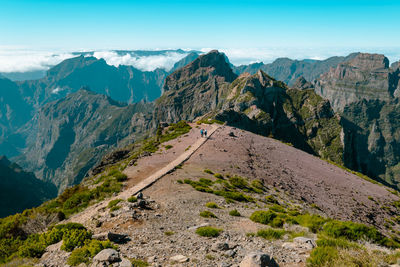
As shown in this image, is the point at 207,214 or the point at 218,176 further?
the point at 218,176

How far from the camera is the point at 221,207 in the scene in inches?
1017

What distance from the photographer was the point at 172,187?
30.3 m

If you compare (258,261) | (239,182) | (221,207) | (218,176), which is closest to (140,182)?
(218,176)

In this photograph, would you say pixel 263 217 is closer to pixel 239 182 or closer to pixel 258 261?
pixel 258 261

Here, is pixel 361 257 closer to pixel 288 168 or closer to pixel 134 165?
pixel 134 165

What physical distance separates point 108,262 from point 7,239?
15077 millimetres

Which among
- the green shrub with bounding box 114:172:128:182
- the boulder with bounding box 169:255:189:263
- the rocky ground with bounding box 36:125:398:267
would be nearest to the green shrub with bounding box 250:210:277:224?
the rocky ground with bounding box 36:125:398:267

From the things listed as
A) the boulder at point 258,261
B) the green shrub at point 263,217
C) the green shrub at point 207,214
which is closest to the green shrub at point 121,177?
the green shrub at point 207,214

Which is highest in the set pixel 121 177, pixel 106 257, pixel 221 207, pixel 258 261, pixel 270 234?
pixel 258 261

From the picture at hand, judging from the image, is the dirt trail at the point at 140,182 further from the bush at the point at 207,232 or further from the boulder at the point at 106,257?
the bush at the point at 207,232

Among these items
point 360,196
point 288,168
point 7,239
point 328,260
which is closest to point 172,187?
point 7,239

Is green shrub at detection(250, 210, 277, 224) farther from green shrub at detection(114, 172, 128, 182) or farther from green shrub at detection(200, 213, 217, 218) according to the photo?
green shrub at detection(114, 172, 128, 182)

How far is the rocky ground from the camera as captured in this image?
558 inches

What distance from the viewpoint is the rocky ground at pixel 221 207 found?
14.2m
